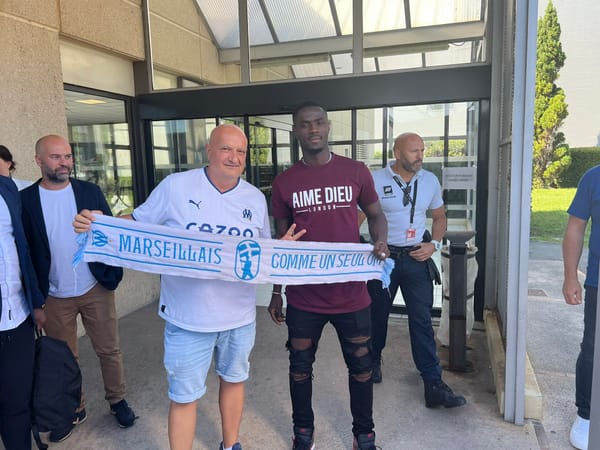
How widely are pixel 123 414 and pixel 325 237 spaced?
6.22 feet

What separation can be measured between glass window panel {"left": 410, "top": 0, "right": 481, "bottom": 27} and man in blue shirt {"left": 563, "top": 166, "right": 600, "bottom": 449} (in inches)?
111

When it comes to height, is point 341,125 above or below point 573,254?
above

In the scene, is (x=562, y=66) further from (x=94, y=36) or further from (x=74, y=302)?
(x=74, y=302)

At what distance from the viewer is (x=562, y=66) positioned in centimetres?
1434

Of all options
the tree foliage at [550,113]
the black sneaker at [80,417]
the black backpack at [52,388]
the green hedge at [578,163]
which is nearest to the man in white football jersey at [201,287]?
the black backpack at [52,388]

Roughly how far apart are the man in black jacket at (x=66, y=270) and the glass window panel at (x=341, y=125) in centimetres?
292

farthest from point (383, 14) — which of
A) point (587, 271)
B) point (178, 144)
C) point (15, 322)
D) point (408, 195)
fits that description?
point (15, 322)

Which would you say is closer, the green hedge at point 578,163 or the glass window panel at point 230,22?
the glass window panel at point 230,22

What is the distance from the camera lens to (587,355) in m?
2.62

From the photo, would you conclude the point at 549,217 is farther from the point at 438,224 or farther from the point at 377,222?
the point at 377,222

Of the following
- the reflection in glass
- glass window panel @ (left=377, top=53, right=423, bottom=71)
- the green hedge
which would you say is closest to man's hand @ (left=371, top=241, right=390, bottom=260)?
glass window panel @ (left=377, top=53, right=423, bottom=71)

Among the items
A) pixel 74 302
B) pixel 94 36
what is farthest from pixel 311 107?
pixel 94 36

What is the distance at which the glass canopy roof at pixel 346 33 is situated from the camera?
466cm

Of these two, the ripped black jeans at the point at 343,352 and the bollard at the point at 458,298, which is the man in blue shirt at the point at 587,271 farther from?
the ripped black jeans at the point at 343,352
